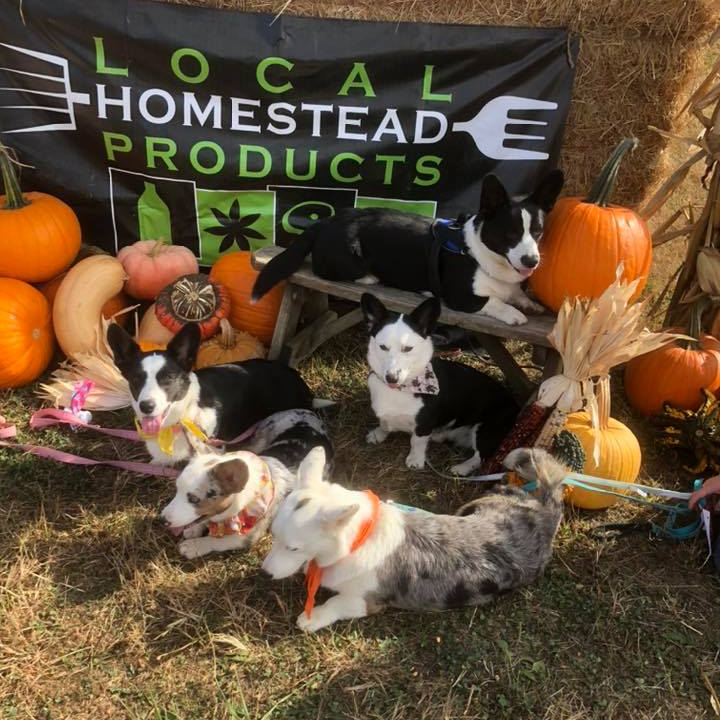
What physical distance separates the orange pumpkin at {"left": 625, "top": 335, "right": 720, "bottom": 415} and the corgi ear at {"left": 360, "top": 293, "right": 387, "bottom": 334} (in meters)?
2.07

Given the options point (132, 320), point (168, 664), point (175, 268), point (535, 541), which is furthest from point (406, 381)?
point (132, 320)

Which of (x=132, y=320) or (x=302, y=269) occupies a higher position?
(x=302, y=269)

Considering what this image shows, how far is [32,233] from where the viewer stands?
4359 millimetres

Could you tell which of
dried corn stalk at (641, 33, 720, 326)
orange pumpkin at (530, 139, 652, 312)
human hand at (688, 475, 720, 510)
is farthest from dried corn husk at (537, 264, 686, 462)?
dried corn stalk at (641, 33, 720, 326)

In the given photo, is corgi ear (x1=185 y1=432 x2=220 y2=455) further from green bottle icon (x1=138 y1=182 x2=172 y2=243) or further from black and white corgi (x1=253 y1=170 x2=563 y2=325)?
green bottle icon (x1=138 y1=182 x2=172 y2=243)

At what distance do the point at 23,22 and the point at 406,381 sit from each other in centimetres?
369

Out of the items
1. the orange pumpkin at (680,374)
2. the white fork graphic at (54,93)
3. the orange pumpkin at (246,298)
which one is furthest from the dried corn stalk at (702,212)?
the white fork graphic at (54,93)

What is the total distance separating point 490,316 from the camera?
3.82 meters

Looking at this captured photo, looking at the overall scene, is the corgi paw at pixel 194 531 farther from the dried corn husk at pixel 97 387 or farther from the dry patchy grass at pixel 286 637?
the dried corn husk at pixel 97 387

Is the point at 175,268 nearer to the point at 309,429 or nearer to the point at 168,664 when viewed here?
the point at 309,429

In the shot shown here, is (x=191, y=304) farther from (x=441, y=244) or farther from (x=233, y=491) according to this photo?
(x=233, y=491)

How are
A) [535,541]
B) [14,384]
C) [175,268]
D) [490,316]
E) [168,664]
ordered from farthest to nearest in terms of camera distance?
[175,268] → [14,384] → [490,316] → [535,541] → [168,664]

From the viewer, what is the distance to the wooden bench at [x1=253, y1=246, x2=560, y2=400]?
12.4 ft

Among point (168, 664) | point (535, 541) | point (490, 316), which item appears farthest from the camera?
point (490, 316)
